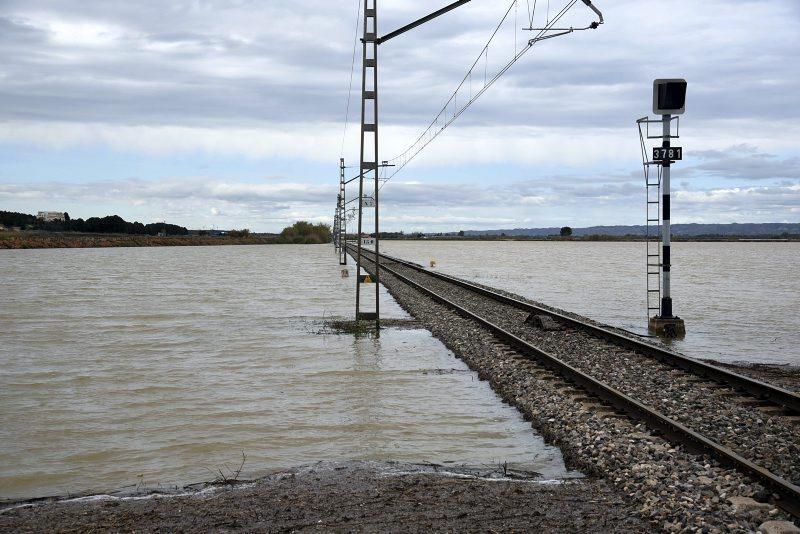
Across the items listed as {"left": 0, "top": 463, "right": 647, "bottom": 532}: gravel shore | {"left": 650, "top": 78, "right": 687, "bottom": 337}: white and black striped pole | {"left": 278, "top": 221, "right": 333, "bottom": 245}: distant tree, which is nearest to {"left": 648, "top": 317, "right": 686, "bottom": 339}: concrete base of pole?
{"left": 650, "top": 78, "right": 687, "bottom": 337}: white and black striped pole

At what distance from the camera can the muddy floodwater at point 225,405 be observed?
29.9 ft

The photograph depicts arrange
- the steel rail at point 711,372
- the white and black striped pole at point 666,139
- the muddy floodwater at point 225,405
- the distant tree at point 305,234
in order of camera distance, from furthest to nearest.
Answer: the distant tree at point 305,234, the white and black striped pole at point 666,139, the steel rail at point 711,372, the muddy floodwater at point 225,405

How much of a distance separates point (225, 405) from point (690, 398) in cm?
645

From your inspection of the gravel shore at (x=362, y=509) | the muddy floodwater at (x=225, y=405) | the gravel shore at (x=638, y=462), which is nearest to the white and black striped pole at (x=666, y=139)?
the muddy floodwater at (x=225, y=405)

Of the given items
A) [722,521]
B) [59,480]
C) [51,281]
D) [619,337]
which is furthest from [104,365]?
[51,281]

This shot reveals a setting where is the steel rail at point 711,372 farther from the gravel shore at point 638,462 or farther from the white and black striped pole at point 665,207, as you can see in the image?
the white and black striped pole at point 665,207

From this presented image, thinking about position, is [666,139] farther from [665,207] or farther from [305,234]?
[305,234]

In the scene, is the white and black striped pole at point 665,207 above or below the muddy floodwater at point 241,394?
above

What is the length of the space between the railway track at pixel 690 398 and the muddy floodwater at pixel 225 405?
4.13 feet

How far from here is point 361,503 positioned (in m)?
7.14

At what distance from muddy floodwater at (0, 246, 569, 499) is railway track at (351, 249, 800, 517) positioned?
1260 millimetres

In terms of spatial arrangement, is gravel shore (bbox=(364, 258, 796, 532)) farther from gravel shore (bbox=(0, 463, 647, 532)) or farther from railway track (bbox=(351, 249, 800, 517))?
gravel shore (bbox=(0, 463, 647, 532))

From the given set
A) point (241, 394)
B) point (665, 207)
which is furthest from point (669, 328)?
point (241, 394)

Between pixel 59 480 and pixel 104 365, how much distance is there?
8059 mm
